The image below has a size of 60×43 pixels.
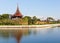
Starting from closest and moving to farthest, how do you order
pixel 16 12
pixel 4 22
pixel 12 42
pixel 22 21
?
pixel 12 42 < pixel 4 22 < pixel 22 21 < pixel 16 12

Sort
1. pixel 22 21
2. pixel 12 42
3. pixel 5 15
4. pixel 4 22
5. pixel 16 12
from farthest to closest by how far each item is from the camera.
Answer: pixel 5 15 → pixel 16 12 → pixel 22 21 → pixel 4 22 → pixel 12 42

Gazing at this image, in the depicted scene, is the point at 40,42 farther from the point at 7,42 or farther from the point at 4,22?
the point at 4,22

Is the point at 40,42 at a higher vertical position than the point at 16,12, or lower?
lower

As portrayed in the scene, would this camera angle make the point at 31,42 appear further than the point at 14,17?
No

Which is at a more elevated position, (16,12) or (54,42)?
(16,12)

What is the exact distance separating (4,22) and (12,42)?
106 feet

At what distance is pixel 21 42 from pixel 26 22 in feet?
117

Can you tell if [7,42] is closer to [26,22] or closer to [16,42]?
[16,42]

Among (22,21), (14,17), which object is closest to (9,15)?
(14,17)

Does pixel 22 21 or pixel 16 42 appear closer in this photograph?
pixel 16 42

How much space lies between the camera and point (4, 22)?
163 ft

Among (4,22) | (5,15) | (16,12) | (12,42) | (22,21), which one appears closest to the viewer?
(12,42)

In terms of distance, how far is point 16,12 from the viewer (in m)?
58.4

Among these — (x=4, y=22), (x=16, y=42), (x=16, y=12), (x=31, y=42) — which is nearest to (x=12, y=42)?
(x=16, y=42)
